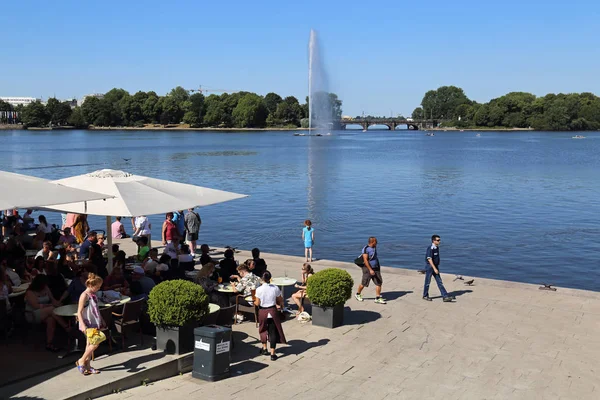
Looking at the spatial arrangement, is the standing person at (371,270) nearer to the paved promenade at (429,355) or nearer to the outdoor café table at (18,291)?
the paved promenade at (429,355)

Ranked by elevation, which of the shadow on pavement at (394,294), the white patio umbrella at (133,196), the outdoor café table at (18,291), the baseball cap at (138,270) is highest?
the white patio umbrella at (133,196)

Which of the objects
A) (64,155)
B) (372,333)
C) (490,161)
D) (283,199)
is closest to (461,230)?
(283,199)

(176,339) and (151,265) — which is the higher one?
(151,265)

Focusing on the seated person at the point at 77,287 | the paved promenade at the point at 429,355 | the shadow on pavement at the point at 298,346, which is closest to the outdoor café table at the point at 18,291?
the seated person at the point at 77,287

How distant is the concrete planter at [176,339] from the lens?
408 inches

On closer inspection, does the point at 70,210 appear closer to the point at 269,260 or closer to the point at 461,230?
the point at 269,260

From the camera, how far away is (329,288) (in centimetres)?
1253

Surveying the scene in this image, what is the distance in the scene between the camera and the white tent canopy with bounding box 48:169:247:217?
1228 cm

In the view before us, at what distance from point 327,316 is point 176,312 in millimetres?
3621

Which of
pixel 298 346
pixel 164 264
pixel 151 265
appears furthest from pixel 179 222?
pixel 298 346

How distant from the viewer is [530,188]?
55.3 m

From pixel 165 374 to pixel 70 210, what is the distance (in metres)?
Answer: 5.29

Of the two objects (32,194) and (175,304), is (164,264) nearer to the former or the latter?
(175,304)

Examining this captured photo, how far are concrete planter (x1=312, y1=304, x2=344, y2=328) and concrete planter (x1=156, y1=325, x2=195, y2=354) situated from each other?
10.1 ft
